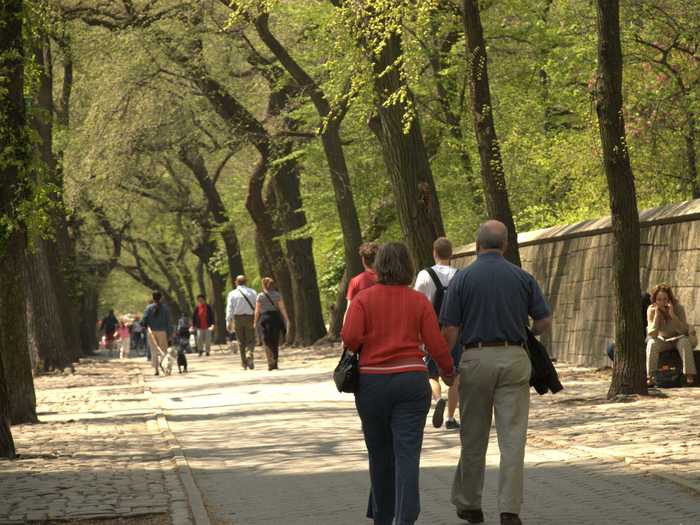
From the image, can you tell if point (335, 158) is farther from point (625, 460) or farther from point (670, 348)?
point (625, 460)

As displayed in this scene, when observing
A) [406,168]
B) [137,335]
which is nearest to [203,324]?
[406,168]

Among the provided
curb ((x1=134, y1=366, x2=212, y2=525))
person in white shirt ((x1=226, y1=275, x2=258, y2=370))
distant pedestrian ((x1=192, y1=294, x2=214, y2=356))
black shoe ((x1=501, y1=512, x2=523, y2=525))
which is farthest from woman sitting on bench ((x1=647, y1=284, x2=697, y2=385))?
distant pedestrian ((x1=192, y1=294, x2=214, y2=356))

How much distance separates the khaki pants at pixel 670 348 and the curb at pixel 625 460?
4523mm

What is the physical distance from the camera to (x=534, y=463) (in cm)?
1137

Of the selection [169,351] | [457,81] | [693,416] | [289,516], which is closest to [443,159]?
[457,81]

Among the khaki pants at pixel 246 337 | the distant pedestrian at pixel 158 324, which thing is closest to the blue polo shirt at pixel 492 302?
the khaki pants at pixel 246 337

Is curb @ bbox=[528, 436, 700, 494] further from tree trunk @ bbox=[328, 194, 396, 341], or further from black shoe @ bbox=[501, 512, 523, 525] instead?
tree trunk @ bbox=[328, 194, 396, 341]

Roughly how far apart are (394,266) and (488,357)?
88 centimetres

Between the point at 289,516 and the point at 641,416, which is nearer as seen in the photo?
the point at 289,516

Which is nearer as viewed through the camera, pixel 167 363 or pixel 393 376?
pixel 393 376

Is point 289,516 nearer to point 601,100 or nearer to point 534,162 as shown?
point 601,100

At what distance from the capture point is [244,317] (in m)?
29.7

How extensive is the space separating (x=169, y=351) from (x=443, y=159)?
Answer: 790 cm

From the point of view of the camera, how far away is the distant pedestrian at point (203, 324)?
135 feet
